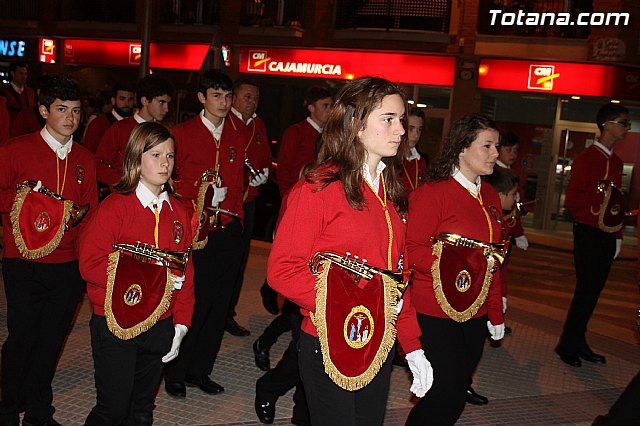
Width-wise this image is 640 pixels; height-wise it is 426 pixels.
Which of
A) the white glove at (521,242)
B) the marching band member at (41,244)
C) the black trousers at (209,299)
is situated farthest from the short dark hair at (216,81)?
the white glove at (521,242)

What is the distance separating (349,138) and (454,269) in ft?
4.74

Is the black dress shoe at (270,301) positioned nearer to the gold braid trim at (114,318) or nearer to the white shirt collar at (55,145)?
the white shirt collar at (55,145)

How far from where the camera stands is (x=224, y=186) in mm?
5875

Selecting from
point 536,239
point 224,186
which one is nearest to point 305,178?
point 224,186

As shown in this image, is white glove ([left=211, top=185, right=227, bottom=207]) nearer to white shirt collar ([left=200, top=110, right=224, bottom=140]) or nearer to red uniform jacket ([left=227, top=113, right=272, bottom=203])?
white shirt collar ([left=200, top=110, right=224, bottom=140])

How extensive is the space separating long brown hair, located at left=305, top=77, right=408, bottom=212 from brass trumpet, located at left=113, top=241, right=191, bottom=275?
1.10m

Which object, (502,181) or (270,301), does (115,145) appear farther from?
(502,181)

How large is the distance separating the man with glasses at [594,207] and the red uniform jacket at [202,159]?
311cm

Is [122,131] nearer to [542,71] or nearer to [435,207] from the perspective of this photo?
[435,207]

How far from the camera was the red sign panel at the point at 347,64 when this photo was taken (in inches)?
787

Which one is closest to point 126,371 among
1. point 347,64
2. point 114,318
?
point 114,318

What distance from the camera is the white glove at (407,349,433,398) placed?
3461mm

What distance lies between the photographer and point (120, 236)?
4.04 m

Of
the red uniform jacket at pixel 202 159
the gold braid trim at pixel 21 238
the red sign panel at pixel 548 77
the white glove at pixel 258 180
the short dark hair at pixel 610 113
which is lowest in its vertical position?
the gold braid trim at pixel 21 238
